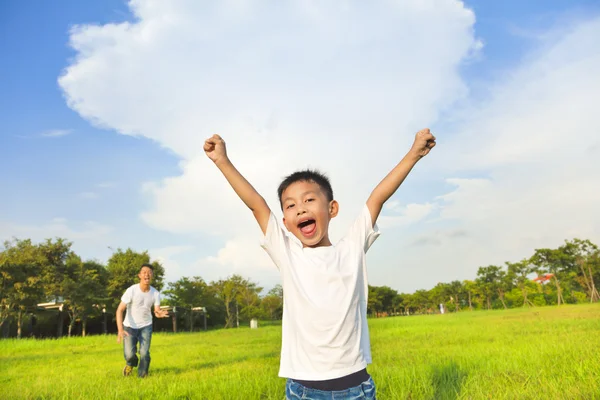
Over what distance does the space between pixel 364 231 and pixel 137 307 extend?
6772 mm

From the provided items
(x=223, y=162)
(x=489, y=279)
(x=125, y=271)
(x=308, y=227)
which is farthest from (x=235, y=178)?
(x=489, y=279)

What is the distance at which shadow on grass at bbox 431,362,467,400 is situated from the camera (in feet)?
15.3

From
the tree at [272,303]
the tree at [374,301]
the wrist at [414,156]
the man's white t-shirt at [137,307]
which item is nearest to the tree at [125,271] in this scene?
the tree at [272,303]

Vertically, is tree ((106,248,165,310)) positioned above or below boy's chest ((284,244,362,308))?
above

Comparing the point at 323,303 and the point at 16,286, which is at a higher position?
the point at 16,286

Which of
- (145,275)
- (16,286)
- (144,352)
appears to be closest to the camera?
(144,352)

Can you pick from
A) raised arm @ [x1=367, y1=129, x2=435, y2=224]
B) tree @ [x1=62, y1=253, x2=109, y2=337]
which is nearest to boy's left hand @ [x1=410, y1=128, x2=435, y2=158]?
raised arm @ [x1=367, y1=129, x2=435, y2=224]

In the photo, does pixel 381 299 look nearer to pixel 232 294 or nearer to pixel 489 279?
pixel 489 279

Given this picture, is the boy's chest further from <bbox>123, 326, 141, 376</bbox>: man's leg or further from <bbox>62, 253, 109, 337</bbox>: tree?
<bbox>62, 253, 109, 337</bbox>: tree

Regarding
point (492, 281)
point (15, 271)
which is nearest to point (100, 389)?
point (15, 271)

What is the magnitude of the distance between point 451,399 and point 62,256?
128 feet

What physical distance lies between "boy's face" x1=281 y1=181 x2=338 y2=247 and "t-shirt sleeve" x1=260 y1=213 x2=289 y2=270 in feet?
0.34

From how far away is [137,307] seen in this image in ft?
27.1

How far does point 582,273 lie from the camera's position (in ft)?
204
